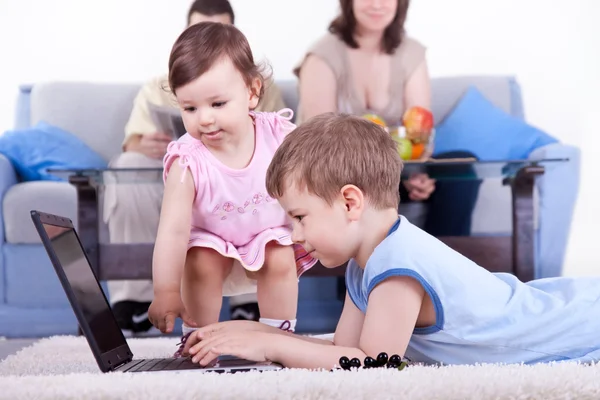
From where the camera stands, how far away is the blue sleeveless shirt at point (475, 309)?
108 centimetres

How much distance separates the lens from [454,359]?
1.17 meters

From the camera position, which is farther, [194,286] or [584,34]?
[584,34]

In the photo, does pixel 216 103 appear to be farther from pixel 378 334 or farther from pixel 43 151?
pixel 43 151

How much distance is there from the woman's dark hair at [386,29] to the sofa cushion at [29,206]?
40.9 inches

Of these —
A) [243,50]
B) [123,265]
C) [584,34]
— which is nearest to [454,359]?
[243,50]

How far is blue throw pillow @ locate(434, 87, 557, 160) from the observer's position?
2779 mm

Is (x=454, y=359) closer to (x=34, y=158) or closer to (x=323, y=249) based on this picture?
(x=323, y=249)

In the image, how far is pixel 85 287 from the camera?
46.4 inches

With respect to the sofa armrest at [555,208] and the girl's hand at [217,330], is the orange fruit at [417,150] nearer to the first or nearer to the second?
the sofa armrest at [555,208]

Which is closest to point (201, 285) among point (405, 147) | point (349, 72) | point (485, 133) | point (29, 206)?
point (405, 147)

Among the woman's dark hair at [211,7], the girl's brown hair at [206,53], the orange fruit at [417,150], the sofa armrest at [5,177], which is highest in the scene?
the woman's dark hair at [211,7]

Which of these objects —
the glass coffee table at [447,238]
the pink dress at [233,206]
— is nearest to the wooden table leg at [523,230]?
the glass coffee table at [447,238]

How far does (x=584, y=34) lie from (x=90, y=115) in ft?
7.45

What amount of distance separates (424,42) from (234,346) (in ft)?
8.94
